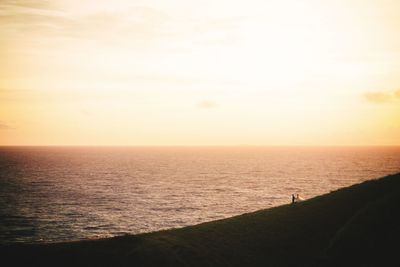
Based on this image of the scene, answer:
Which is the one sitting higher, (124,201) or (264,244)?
(264,244)

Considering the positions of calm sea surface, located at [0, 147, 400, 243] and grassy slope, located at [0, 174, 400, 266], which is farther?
calm sea surface, located at [0, 147, 400, 243]

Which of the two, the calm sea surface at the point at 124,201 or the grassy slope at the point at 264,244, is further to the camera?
the calm sea surface at the point at 124,201

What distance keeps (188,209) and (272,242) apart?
46.4 meters

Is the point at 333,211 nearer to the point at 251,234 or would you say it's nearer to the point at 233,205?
the point at 251,234

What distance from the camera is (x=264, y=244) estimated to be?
111 feet

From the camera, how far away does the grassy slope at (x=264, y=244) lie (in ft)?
84.2

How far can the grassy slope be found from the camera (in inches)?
1010

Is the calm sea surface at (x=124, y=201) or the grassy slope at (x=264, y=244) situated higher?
the grassy slope at (x=264, y=244)

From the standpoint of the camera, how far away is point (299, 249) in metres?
32.2

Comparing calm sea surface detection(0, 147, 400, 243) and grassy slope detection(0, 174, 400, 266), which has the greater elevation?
grassy slope detection(0, 174, 400, 266)

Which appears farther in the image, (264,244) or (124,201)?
(124,201)

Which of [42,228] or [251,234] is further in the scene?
[42,228]

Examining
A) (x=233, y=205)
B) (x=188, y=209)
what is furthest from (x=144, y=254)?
(x=233, y=205)

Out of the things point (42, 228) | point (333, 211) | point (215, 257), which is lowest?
point (42, 228)
